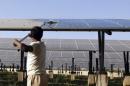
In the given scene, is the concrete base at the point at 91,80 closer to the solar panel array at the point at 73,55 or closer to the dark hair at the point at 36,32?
the dark hair at the point at 36,32

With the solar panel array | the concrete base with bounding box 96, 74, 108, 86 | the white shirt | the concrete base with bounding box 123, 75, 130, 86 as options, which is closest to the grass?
the solar panel array

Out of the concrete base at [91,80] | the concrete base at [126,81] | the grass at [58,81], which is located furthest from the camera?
the grass at [58,81]

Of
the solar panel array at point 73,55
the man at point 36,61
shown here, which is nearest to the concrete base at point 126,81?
the man at point 36,61

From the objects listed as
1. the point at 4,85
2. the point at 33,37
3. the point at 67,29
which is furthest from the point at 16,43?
the point at 4,85

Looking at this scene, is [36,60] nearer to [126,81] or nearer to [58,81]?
[126,81]

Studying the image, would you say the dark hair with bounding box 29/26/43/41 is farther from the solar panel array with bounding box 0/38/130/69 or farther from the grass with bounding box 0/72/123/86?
the solar panel array with bounding box 0/38/130/69

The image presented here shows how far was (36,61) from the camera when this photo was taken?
6828mm

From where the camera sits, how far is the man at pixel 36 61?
22.2ft

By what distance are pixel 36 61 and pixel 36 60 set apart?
2cm

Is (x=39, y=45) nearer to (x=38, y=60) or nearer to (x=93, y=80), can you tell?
(x=38, y=60)

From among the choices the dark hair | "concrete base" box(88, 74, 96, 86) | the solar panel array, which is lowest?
"concrete base" box(88, 74, 96, 86)

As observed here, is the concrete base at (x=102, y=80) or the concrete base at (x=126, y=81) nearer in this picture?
the concrete base at (x=126, y=81)

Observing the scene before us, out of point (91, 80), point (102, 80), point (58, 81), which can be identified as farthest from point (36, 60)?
point (58, 81)

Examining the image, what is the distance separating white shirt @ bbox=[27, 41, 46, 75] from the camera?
267 inches
